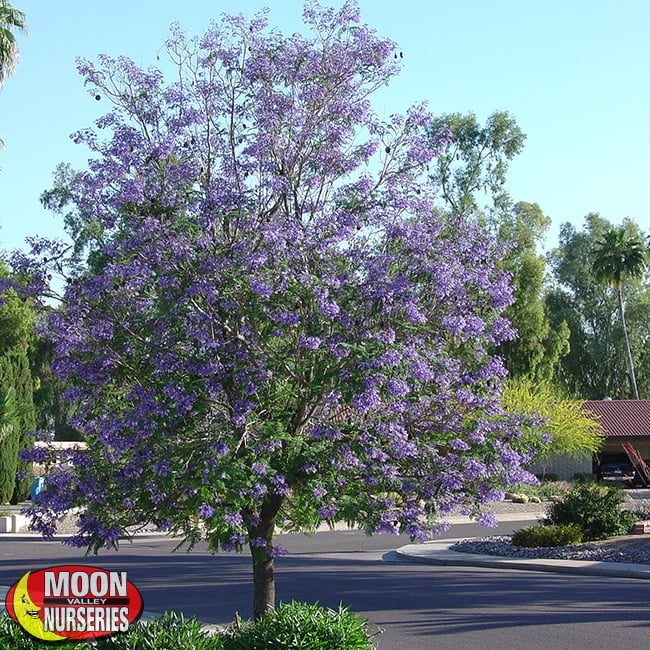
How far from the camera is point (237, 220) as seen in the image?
1016cm

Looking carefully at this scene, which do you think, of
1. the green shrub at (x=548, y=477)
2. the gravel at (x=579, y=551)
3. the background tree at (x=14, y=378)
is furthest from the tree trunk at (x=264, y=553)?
the green shrub at (x=548, y=477)

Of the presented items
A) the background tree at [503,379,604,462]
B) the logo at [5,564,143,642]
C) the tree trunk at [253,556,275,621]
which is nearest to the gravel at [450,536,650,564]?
the tree trunk at [253,556,275,621]

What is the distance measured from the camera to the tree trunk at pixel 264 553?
415 inches

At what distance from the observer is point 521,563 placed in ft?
75.8

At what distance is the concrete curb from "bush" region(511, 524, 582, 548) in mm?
1325

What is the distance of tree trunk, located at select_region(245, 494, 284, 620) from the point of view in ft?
34.6

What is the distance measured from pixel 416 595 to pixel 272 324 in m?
9.09

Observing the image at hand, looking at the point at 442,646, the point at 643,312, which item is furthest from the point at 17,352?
the point at 643,312

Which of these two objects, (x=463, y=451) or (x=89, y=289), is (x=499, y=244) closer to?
(x=463, y=451)

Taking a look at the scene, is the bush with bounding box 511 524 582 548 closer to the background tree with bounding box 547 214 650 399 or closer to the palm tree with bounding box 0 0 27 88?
the palm tree with bounding box 0 0 27 88

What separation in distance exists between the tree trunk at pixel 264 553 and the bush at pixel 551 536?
15840 millimetres

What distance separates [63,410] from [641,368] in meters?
42.1

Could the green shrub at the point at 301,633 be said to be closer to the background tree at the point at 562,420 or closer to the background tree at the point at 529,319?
the background tree at the point at 562,420

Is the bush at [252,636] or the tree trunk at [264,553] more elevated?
the tree trunk at [264,553]
